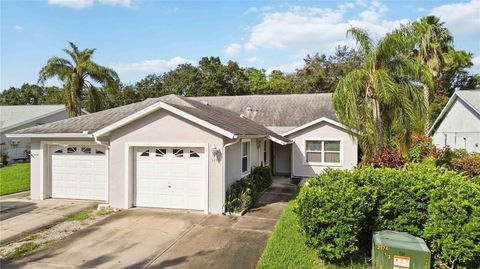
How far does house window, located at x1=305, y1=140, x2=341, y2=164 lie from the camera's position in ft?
56.1

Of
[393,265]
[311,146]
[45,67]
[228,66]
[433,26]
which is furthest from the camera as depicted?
[228,66]

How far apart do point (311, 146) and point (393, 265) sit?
1253 centimetres

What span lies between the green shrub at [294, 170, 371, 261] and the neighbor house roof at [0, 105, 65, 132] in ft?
86.8

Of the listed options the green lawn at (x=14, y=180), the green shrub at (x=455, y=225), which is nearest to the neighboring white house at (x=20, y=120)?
the green lawn at (x=14, y=180)

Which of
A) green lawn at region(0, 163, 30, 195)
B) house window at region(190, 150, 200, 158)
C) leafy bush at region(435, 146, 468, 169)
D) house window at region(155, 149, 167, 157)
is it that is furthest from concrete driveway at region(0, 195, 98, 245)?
leafy bush at region(435, 146, 468, 169)

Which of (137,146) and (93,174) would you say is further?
(93,174)

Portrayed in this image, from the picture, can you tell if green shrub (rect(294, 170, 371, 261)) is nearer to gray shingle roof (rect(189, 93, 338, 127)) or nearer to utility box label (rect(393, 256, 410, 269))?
utility box label (rect(393, 256, 410, 269))

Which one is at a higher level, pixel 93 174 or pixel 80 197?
pixel 93 174

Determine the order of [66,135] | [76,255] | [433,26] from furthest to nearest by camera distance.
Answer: [433,26] < [66,135] < [76,255]

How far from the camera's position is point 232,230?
8328mm

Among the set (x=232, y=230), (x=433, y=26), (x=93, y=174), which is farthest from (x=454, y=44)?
(x=93, y=174)

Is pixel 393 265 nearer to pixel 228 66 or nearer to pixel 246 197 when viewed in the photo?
pixel 246 197

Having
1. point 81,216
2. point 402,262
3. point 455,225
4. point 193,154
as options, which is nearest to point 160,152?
point 193,154

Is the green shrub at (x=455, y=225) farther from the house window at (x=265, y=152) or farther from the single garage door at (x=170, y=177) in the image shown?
the house window at (x=265, y=152)
